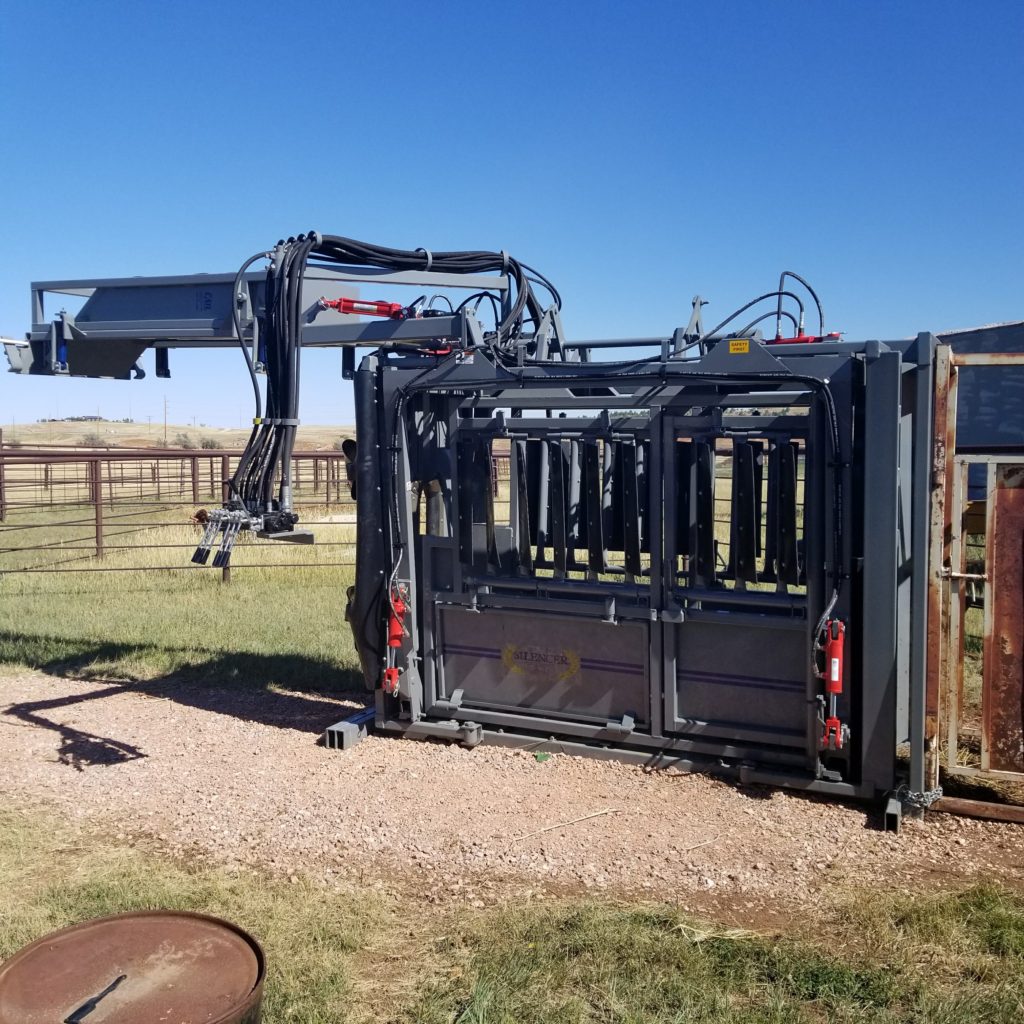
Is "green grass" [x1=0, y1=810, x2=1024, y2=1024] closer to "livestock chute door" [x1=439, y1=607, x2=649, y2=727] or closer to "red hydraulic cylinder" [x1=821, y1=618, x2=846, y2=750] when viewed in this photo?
"red hydraulic cylinder" [x1=821, y1=618, x2=846, y2=750]

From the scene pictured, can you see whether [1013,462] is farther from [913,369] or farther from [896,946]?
[896,946]

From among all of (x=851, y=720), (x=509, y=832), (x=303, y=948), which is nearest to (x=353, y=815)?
(x=509, y=832)

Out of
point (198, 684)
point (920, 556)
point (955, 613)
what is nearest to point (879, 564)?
point (920, 556)

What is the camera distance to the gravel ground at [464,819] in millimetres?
5043

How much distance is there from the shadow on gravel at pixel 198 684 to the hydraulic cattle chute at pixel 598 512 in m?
1.19

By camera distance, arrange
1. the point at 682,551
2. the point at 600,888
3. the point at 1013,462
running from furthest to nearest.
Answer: the point at 682,551, the point at 1013,462, the point at 600,888

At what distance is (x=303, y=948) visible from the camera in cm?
433

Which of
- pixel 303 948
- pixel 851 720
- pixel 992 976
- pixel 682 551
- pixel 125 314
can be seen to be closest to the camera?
pixel 992 976

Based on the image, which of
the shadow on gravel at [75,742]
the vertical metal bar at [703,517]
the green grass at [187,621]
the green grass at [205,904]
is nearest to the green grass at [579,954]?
the green grass at [205,904]

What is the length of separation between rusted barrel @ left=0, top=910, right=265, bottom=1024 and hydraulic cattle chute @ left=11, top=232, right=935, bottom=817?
2.83 metres

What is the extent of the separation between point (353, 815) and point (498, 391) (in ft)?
9.02

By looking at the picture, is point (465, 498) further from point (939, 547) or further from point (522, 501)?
point (939, 547)

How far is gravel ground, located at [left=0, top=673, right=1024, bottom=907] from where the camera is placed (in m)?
5.04

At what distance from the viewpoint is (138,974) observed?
3367mm
